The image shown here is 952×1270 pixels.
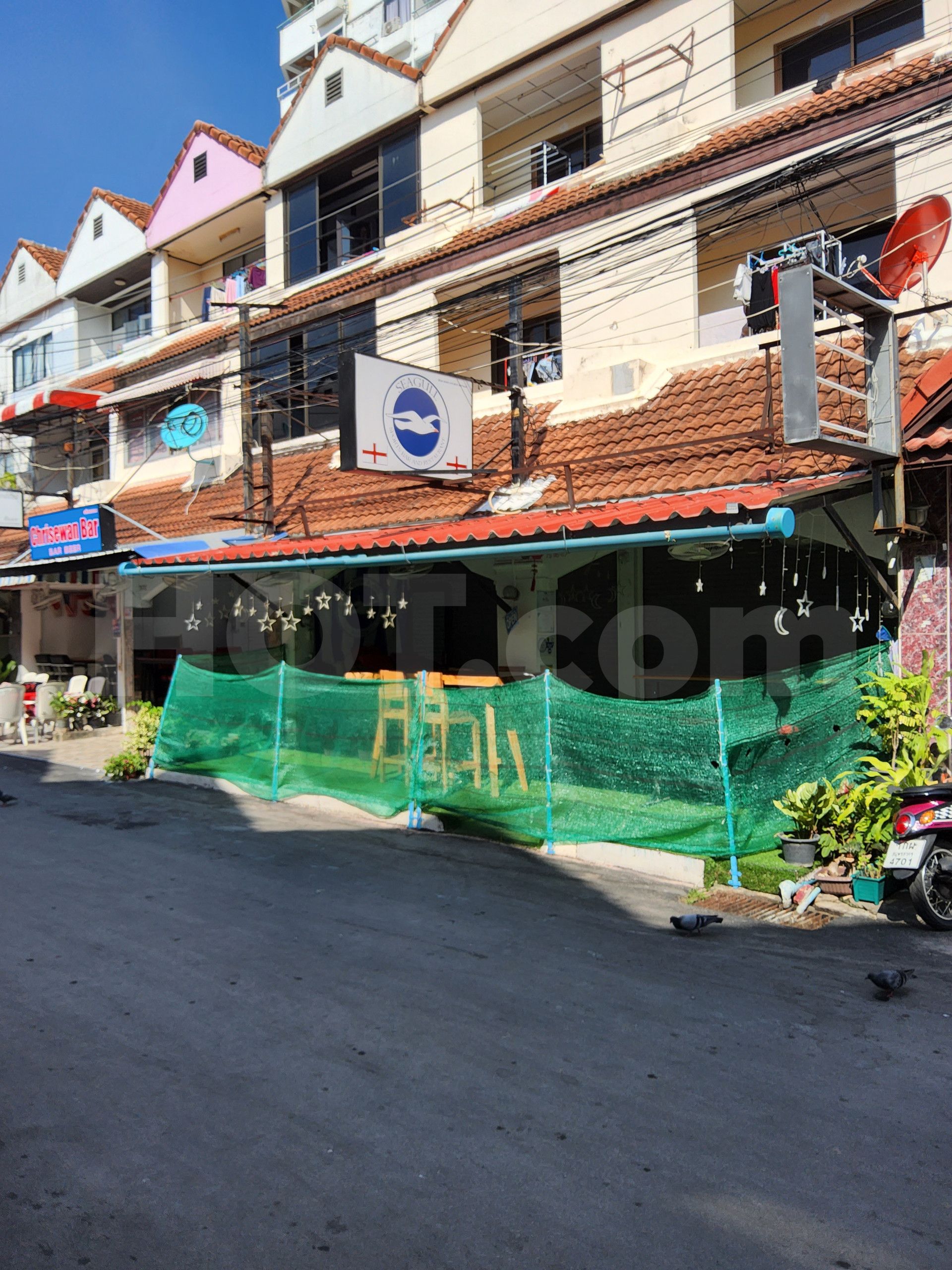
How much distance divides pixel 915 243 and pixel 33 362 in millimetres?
24977

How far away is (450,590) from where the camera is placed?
47.1 feet

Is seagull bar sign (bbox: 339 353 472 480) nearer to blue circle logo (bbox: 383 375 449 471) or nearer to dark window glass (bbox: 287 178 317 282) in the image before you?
blue circle logo (bbox: 383 375 449 471)

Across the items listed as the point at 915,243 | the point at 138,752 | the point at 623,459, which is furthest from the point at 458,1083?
the point at 138,752

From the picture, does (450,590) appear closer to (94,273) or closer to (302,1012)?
(302,1012)

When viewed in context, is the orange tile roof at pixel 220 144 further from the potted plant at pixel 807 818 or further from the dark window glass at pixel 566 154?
the potted plant at pixel 807 818

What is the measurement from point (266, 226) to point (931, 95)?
1309 centimetres

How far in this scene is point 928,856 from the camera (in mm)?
6758

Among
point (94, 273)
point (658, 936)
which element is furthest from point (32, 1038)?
point (94, 273)

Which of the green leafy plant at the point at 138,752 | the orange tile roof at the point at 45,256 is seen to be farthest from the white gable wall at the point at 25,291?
the green leafy plant at the point at 138,752

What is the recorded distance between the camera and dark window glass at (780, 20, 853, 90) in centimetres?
1229

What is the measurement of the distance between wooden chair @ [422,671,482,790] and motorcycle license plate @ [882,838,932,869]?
4.12m

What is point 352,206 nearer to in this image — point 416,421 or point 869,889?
point 416,421

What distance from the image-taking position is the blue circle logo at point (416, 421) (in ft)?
39.2

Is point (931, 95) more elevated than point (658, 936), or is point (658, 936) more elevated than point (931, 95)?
point (931, 95)
